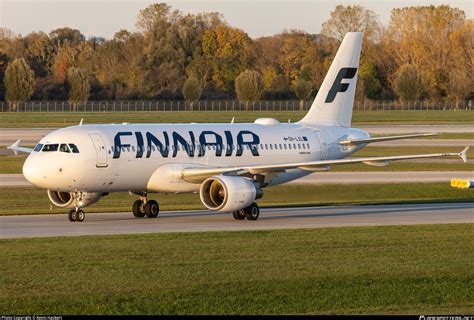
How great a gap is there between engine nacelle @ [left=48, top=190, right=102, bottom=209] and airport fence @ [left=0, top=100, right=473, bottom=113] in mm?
114325

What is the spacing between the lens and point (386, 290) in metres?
22.8

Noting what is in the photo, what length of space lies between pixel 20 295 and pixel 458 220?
63.7 ft

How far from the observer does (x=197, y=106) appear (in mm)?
160375

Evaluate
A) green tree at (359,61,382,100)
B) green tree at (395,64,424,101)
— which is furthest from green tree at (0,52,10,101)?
green tree at (395,64,424,101)

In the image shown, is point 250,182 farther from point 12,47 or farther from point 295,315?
point 12,47

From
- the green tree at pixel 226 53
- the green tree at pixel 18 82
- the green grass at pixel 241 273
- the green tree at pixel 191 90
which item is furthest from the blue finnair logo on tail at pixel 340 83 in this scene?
the green tree at pixel 226 53

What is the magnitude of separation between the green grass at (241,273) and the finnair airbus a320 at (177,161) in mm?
5907

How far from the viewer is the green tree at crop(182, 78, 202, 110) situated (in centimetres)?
15962

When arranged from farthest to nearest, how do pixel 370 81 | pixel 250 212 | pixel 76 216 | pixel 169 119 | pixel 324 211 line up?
1. pixel 370 81
2. pixel 169 119
3. pixel 324 211
4. pixel 250 212
5. pixel 76 216

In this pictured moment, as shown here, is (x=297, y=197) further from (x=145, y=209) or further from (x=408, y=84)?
(x=408, y=84)

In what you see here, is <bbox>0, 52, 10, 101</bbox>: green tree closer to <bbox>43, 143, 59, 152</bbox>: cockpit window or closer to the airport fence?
the airport fence

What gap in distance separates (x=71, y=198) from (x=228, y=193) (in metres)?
5.40

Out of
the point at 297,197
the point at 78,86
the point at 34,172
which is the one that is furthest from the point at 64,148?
the point at 78,86

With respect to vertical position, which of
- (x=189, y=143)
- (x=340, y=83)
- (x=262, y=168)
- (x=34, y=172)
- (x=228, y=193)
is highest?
(x=340, y=83)
